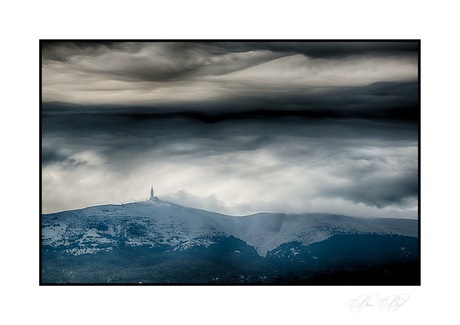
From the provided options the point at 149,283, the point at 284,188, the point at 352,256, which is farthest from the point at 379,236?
the point at 149,283
